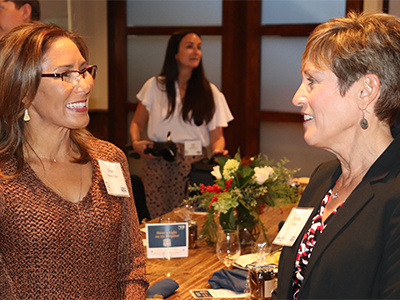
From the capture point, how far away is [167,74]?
4.27 meters

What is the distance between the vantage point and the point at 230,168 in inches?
95.3

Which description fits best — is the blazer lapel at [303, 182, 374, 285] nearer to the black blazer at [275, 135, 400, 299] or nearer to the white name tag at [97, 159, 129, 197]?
the black blazer at [275, 135, 400, 299]

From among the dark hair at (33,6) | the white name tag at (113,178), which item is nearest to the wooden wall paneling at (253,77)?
the dark hair at (33,6)

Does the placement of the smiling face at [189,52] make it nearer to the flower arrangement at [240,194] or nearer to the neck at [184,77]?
the neck at [184,77]

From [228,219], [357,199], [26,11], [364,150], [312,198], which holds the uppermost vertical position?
[26,11]

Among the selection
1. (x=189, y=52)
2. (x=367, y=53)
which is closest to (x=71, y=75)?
(x=367, y=53)

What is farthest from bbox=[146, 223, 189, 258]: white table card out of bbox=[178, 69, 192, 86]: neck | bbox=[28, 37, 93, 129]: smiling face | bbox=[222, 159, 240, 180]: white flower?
bbox=[178, 69, 192, 86]: neck

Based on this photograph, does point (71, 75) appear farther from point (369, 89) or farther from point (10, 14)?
point (10, 14)

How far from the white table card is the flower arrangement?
0.21 m

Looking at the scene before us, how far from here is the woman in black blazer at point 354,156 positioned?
4.10 feet

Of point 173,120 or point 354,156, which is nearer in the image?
point 354,156

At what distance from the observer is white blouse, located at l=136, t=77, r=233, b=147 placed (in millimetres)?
4121

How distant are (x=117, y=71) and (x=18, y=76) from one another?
4.70m

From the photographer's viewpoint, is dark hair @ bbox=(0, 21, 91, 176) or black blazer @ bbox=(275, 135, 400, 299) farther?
dark hair @ bbox=(0, 21, 91, 176)
